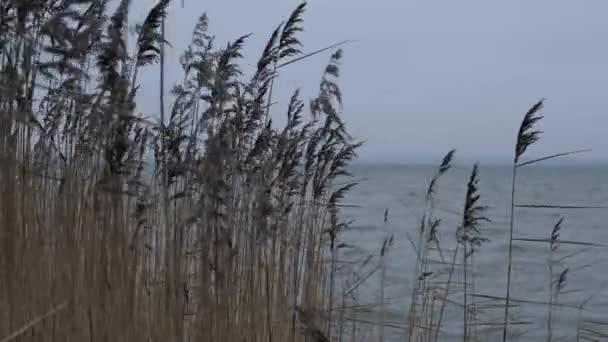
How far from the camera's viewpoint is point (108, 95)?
2.02 meters

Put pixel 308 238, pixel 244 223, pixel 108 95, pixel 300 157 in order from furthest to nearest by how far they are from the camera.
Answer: pixel 308 238 < pixel 300 157 < pixel 244 223 < pixel 108 95

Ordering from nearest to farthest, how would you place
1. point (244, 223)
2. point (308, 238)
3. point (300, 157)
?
1. point (244, 223)
2. point (300, 157)
3. point (308, 238)

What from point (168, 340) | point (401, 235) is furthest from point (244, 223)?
point (401, 235)

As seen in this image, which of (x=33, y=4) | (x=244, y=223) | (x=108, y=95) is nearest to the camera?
(x=33, y=4)

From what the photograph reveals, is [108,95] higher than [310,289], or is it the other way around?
[108,95]

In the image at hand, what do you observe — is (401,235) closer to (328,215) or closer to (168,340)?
(328,215)

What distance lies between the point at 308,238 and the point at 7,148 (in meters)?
1.48

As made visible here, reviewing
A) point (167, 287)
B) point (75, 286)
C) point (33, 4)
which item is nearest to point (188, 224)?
point (167, 287)

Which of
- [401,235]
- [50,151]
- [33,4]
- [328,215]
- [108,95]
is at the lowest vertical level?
[401,235]

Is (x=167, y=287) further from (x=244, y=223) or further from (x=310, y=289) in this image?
(x=310, y=289)

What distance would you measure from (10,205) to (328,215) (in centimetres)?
167

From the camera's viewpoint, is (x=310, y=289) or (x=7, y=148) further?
(x=310, y=289)

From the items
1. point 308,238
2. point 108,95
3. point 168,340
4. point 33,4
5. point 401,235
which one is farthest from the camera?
point 401,235

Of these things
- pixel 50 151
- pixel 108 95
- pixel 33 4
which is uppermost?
pixel 33 4
